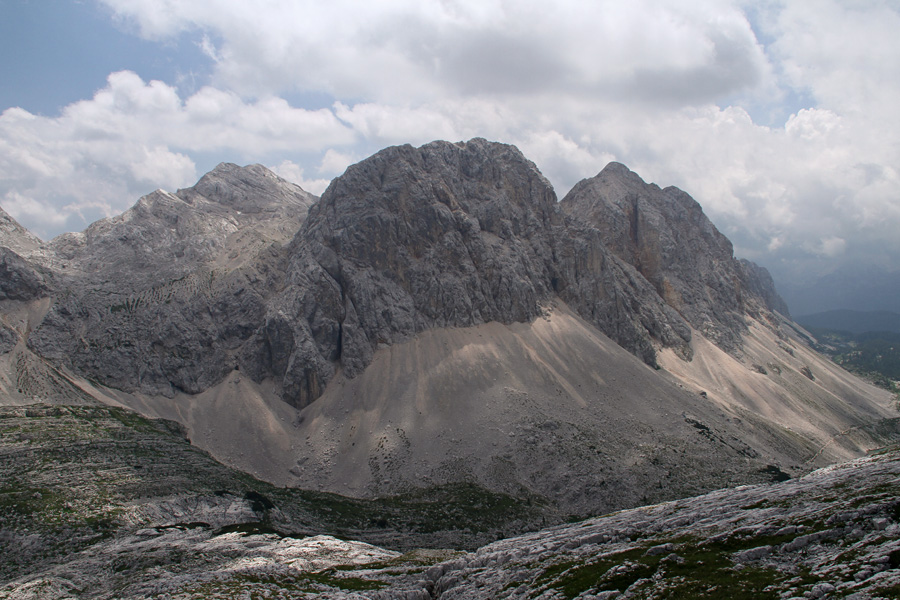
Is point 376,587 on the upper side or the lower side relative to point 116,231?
lower

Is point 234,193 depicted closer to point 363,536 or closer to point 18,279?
point 18,279

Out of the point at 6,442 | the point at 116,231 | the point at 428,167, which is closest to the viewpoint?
the point at 6,442

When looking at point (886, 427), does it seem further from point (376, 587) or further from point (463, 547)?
point (376, 587)

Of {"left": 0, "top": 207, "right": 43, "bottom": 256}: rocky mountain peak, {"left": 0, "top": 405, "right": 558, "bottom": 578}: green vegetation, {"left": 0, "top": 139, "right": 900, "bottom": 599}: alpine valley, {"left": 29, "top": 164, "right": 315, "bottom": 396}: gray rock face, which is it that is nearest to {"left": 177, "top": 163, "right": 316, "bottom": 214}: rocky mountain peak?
{"left": 0, "top": 139, "right": 900, "bottom": 599}: alpine valley

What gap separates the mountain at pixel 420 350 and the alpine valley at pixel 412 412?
727mm

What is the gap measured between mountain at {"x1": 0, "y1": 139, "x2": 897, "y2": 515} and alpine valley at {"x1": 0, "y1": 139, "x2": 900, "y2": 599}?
0.73 meters

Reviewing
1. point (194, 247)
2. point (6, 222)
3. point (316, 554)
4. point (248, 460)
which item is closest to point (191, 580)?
point (316, 554)

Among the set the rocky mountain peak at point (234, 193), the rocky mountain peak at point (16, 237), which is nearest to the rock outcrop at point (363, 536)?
the rocky mountain peak at point (16, 237)

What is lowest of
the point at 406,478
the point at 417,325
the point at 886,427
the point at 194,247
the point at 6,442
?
the point at 886,427

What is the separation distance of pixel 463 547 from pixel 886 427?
508 feet

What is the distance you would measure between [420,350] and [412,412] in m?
22.2

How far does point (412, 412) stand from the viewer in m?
119

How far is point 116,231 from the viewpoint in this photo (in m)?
151

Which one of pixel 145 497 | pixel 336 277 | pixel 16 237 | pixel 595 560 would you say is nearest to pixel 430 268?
pixel 336 277
